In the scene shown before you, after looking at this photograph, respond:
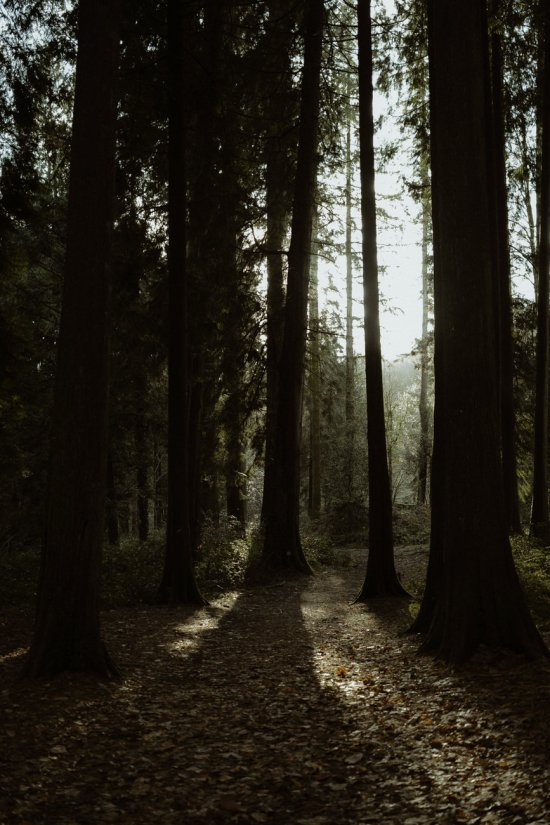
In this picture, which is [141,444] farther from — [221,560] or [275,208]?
[275,208]

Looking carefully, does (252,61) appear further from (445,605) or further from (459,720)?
(459,720)

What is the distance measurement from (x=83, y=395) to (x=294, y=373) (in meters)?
8.74

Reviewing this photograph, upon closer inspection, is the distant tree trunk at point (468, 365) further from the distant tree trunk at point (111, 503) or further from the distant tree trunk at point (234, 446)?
the distant tree trunk at point (111, 503)

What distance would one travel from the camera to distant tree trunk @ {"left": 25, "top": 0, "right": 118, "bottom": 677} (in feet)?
21.7

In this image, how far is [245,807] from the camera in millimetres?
4055

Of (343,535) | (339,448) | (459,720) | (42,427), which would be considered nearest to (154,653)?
(459,720)

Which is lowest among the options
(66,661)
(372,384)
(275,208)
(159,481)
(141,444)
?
(66,661)

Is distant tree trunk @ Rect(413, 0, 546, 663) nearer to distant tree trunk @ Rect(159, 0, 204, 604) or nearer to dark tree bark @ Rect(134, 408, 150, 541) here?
distant tree trunk @ Rect(159, 0, 204, 604)

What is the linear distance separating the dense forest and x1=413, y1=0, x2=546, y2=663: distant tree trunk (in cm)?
2

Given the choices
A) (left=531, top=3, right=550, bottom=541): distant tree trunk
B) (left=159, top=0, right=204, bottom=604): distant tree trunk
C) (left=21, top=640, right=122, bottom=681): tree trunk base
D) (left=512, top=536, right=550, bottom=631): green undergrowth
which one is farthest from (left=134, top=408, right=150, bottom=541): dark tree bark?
(left=21, top=640, right=122, bottom=681): tree trunk base

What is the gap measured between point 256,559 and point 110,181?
9987 millimetres

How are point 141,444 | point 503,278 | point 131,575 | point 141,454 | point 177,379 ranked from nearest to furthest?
point 177,379 < point 131,575 < point 503,278 < point 141,454 < point 141,444

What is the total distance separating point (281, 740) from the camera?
5.13 metres

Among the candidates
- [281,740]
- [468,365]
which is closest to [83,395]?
[281,740]
